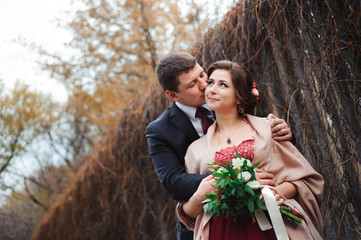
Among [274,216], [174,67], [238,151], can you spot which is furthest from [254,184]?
[174,67]

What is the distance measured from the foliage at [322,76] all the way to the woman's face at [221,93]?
68cm

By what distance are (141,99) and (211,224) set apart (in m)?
3.59

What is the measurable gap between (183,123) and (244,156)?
627mm

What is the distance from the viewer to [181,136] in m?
2.32

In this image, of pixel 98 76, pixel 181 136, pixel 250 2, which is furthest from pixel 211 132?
pixel 98 76

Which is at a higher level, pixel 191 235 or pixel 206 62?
pixel 206 62

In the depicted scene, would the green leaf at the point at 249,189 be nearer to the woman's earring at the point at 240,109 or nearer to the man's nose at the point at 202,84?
A: the woman's earring at the point at 240,109

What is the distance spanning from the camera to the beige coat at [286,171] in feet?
6.00

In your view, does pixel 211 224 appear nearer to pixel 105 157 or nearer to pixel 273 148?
pixel 273 148

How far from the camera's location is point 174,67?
233cm

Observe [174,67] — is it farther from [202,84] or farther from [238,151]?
[238,151]

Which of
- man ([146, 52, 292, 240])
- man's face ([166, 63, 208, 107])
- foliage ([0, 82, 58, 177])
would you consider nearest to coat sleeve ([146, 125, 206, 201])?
man ([146, 52, 292, 240])

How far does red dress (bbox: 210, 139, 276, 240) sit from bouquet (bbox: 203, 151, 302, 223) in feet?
0.21

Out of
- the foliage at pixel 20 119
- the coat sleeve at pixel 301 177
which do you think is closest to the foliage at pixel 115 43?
the foliage at pixel 20 119
